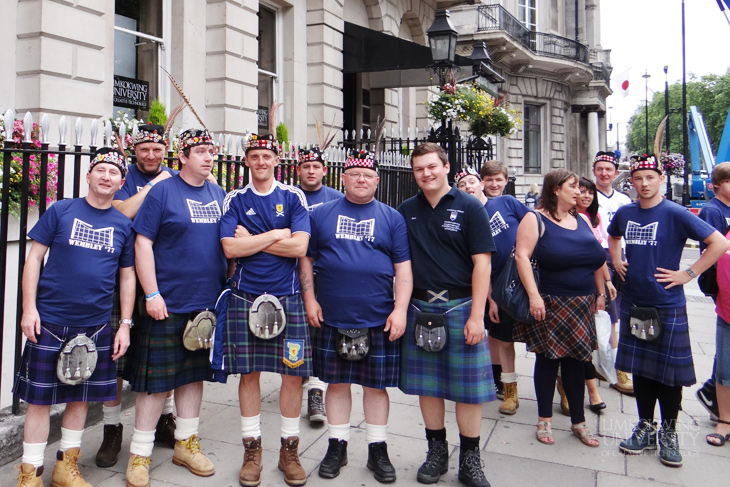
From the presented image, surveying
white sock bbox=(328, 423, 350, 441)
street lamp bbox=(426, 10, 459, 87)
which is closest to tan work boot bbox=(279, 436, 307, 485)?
white sock bbox=(328, 423, 350, 441)

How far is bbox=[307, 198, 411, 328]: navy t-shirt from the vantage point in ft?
12.5

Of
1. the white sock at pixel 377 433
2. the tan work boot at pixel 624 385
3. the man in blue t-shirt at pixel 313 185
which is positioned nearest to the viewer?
the white sock at pixel 377 433

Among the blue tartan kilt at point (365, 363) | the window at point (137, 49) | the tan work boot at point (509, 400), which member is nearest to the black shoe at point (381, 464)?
the blue tartan kilt at point (365, 363)

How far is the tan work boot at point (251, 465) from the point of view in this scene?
3.75 metres

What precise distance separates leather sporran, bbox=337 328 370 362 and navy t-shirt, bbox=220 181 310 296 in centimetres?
46

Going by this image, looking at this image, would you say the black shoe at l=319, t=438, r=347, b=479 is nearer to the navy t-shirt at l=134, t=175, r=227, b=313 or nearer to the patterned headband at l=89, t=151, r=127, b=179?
the navy t-shirt at l=134, t=175, r=227, b=313

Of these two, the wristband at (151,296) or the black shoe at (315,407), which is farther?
the black shoe at (315,407)

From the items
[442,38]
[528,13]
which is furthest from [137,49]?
[528,13]

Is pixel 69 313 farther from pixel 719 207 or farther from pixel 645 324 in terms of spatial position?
pixel 719 207

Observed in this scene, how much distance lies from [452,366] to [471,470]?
68 cm

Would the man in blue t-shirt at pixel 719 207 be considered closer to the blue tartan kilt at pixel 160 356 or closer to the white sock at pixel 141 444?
the blue tartan kilt at pixel 160 356

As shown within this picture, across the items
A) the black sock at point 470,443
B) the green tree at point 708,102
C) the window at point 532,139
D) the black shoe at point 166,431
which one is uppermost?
the green tree at point 708,102

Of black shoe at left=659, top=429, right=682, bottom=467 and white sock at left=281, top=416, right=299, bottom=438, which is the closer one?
white sock at left=281, top=416, right=299, bottom=438

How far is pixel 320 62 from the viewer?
13.3 meters
